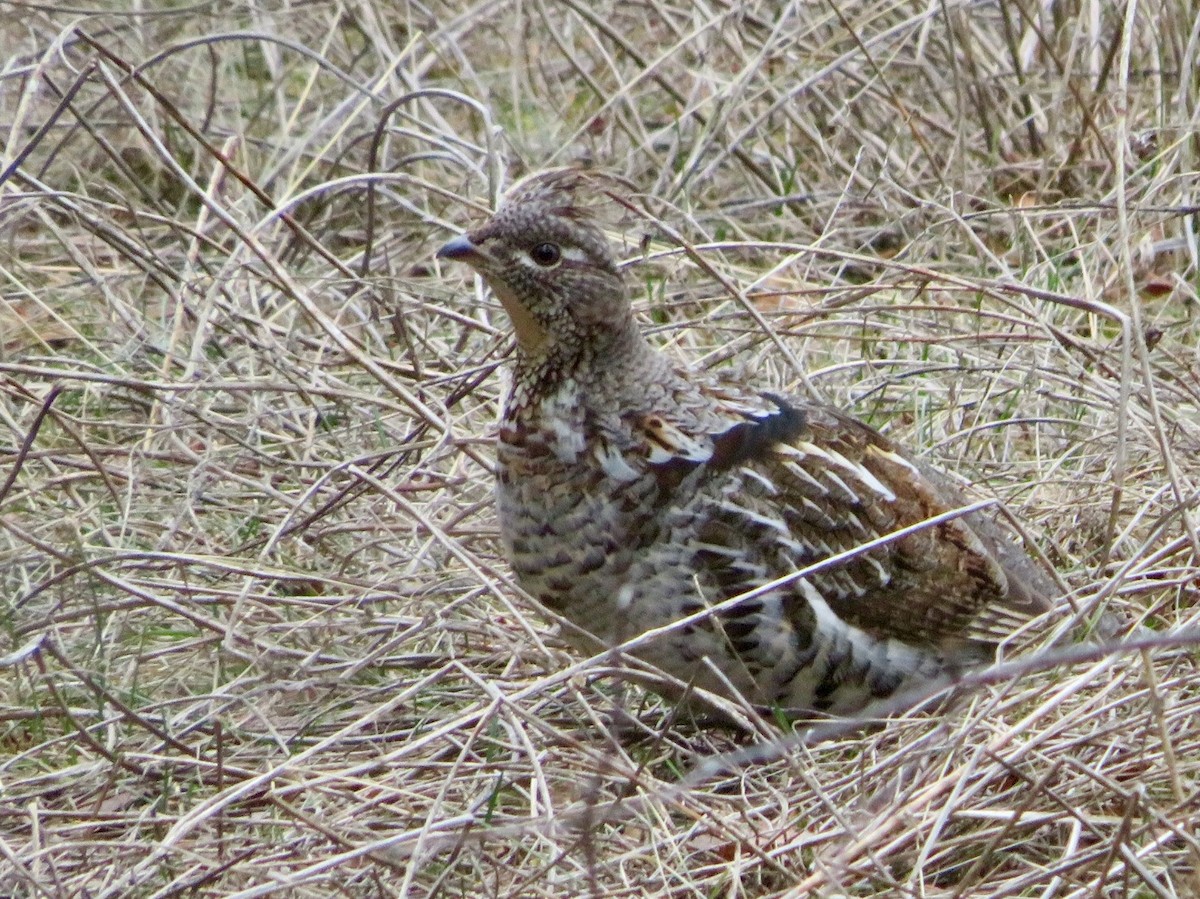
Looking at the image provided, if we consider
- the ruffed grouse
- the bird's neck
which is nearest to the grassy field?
the ruffed grouse

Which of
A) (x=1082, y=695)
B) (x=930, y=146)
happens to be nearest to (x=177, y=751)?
(x=1082, y=695)

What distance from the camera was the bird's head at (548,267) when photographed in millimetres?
4035

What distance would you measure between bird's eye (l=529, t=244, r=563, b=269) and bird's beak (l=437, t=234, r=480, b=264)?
0.13 m

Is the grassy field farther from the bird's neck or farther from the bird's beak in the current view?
the bird's beak

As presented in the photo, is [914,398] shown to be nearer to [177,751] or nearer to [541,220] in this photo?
[541,220]

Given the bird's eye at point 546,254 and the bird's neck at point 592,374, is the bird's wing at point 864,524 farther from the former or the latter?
the bird's eye at point 546,254

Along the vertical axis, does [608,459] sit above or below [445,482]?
above

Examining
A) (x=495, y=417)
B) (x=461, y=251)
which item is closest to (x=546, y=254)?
(x=461, y=251)

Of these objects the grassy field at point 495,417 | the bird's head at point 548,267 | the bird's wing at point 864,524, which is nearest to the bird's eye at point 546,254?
the bird's head at point 548,267

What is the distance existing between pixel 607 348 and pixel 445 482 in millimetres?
1010

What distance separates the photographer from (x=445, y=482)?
16.4ft

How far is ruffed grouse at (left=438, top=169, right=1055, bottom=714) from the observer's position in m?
3.90

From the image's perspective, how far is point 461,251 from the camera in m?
4.00

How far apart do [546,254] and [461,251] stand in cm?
19
